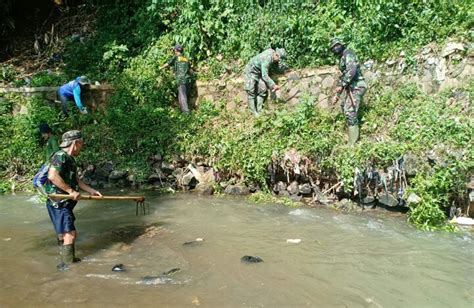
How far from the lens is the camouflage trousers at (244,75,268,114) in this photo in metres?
10.4

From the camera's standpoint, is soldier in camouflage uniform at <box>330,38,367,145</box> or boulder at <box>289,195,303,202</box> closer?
soldier in camouflage uniform at <box>330,38,367,145</box>

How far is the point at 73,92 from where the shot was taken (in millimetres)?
11227

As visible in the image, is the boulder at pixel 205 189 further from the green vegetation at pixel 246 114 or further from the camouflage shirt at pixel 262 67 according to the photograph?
the camouflage shirt at pixel 262 67

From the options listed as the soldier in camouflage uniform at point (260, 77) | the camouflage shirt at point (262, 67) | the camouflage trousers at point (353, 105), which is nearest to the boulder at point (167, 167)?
the soldier in camouflage uniform at point (260, 77)

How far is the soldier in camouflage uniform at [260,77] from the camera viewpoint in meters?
10.1

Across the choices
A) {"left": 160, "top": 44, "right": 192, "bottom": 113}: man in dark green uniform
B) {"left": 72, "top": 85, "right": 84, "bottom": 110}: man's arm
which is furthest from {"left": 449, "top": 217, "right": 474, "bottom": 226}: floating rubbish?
{"left": 72, "top": 85, "right": 84, "bottom": 110}: man's arm

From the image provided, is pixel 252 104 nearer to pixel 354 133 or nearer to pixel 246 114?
pixel 246 114

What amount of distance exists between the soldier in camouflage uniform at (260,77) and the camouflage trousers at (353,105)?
1.83 metres

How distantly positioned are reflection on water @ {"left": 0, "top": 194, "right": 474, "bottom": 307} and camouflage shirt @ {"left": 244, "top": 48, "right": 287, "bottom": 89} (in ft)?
9.65

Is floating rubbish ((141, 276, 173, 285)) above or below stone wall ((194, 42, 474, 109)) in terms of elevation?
below

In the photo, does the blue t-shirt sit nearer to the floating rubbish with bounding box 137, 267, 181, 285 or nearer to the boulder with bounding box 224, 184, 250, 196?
the boulder with bounding box 224, 184, 250, 196

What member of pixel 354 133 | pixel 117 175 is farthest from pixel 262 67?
pixel 117 175

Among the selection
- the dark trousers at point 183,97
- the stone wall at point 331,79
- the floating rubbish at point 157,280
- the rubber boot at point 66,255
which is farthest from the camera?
the dark trousers at point 183,97

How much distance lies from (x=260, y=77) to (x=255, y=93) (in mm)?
363
